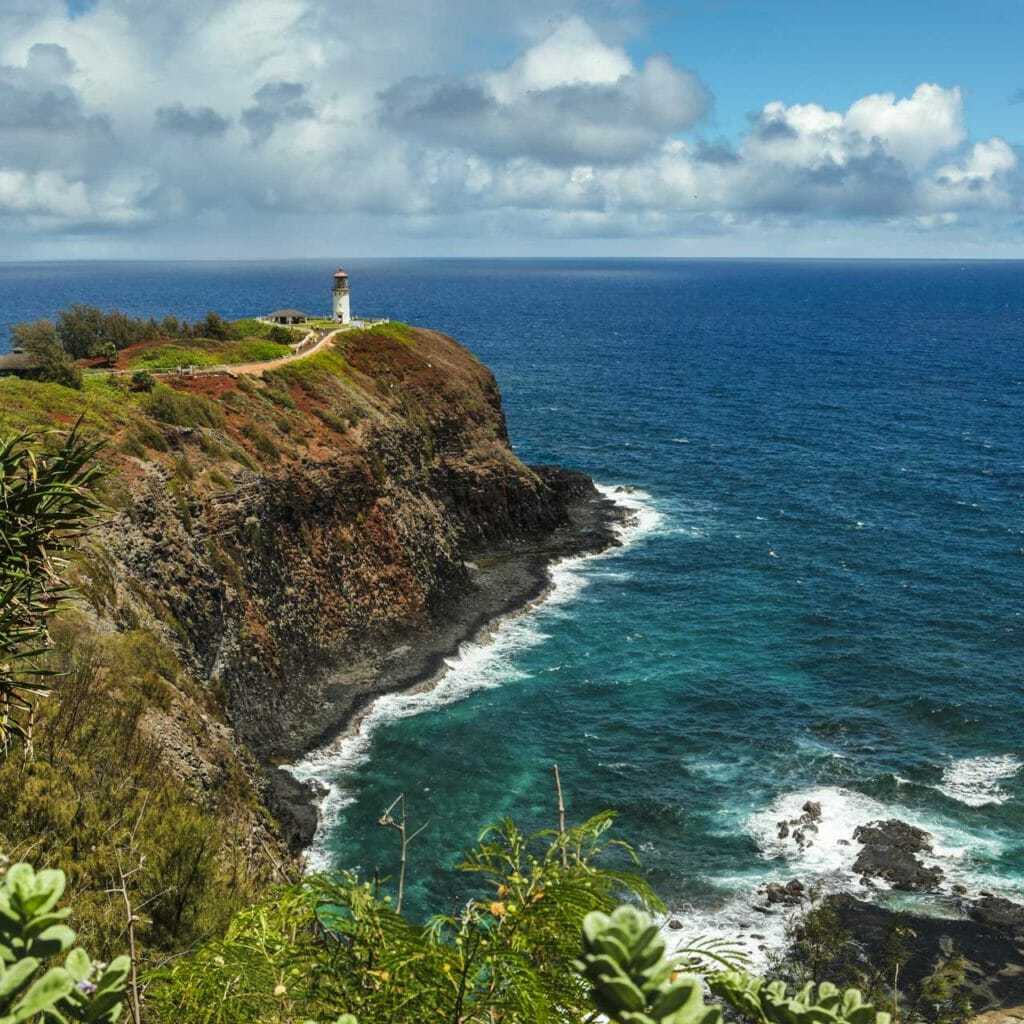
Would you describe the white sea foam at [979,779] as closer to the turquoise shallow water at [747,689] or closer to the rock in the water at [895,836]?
the turquoise shallow water at [747,689]

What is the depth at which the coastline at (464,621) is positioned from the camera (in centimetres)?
4434

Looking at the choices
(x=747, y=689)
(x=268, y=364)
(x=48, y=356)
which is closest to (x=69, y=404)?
(x=48, y=356)

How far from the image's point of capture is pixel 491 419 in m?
85.8

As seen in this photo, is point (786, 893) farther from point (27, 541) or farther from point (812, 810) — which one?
point (27, 541)

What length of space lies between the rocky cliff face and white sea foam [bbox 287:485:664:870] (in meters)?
1.30

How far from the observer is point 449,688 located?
5550 centimetres

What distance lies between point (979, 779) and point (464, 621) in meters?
32.2

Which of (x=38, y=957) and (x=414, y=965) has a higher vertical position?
(x=38, y=957)

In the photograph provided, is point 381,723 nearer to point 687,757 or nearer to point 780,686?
point 687,757

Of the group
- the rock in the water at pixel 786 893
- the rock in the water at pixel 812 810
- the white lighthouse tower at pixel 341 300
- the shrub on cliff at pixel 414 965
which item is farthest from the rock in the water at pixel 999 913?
the white lighthouse tower at pixel 341 300

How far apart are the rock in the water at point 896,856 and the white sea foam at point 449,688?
21996 millimetres

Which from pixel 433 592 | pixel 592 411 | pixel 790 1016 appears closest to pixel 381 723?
pixel 433 592

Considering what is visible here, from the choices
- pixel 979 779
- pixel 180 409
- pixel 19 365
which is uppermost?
pixel 19 365

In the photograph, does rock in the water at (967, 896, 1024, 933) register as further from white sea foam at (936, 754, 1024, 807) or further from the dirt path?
the dirt path
